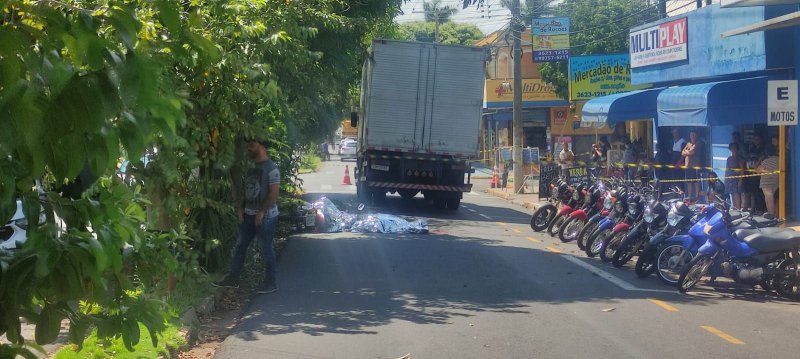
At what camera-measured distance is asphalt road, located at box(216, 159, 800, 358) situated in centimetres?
771

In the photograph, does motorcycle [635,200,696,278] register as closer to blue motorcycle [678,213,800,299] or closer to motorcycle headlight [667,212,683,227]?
motorcycle headlight [667,212,683,227]

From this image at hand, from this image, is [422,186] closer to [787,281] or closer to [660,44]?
[660,44]

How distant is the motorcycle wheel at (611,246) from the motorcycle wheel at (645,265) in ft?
4.63

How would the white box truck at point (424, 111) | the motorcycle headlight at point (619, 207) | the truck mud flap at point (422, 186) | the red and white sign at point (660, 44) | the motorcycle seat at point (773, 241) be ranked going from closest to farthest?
the motorcycle seat at point (773, 241) < the motorcycle headlight at point (619, 207) < the white box truck at point (424, 111) < the truck mud flap at point (422, 186) < the red and white sign at point (660, 44)

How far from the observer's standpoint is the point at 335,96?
15773 mm

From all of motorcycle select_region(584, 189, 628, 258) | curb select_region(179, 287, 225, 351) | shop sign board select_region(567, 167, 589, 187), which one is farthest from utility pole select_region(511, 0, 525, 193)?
curb select_region(179, 287, 225, 351)

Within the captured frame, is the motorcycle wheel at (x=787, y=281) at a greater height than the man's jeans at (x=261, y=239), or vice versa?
the man's jeans at (x=261, y=239)

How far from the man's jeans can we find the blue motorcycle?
4.72m

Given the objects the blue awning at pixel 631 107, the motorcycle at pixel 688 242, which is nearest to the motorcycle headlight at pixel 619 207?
the motorcycle at pixel 688 242

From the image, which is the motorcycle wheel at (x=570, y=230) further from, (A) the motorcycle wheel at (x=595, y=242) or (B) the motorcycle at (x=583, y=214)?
(A) the motorcycle wheel at (x=595, y=242)

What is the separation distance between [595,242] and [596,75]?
18587 mm

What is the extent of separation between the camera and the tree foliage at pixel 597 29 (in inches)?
1640

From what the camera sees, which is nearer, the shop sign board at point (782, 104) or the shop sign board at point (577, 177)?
the shop sign board at point (782, 104)

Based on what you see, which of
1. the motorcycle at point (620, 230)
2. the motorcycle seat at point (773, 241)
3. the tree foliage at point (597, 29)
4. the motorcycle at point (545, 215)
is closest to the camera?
the motorcycle seat at point (773, 241)
